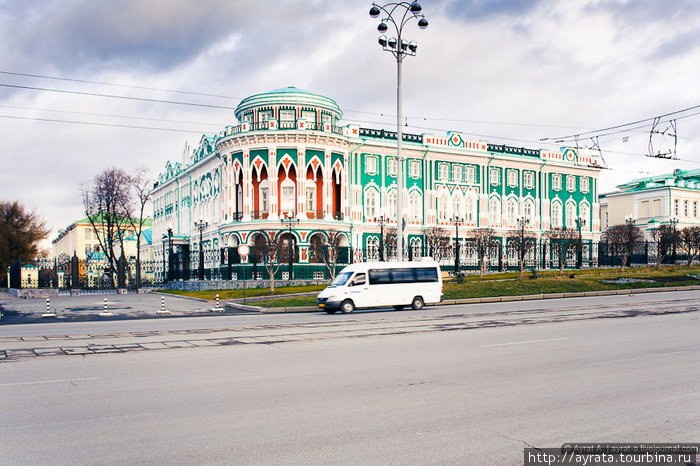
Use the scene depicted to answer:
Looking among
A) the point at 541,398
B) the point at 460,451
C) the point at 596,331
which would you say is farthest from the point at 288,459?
the point at 596,331

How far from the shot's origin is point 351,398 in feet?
26.1

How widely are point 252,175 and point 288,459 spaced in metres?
47.2

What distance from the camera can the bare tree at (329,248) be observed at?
152 feet

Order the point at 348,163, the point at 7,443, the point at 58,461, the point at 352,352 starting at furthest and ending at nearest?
the point at 348,163 < the point at 352,352 < the point at 7,443 < the point at 58,461

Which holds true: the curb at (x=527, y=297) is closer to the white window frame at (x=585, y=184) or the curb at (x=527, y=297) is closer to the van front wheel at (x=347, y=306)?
the van front wheel at (x=347, y=306)

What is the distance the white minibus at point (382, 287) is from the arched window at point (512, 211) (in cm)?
3817

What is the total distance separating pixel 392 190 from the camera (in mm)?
57000

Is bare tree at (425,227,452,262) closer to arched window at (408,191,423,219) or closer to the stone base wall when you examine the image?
arched window at (408,191,423,219)

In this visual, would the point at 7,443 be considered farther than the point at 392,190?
No

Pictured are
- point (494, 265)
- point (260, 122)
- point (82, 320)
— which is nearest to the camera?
point (82, 320)

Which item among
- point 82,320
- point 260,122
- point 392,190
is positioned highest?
point 260,122

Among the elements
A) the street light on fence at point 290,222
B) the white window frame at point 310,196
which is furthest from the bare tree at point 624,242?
the street light on fence at point 290,222

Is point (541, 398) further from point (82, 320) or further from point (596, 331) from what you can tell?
point (82, 320)

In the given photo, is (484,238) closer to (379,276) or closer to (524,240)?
(524,240)
